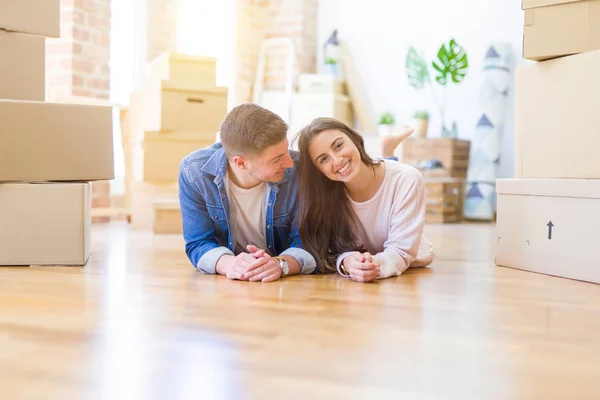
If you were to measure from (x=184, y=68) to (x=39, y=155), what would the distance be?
1520 millimetres

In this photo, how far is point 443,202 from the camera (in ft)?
13.5

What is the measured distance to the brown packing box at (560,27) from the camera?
182 centimetres

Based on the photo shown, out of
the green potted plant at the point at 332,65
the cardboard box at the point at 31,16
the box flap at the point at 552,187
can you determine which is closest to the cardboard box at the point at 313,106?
the green potted plant at the point at 332,65

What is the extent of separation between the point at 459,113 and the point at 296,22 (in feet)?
4.49

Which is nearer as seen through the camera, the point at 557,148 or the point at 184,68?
the point at 557,148

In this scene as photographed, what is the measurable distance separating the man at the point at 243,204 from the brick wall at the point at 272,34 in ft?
9.71

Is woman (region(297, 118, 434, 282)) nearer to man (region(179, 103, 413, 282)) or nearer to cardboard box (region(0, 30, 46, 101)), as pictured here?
man (region(179, 103, 413, 282))

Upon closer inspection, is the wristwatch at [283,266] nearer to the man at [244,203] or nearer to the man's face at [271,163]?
the man at [244,203]

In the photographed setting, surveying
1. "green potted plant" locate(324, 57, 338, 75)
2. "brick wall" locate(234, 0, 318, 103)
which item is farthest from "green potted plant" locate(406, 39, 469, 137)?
"brick wall" locate(234, 0, 318, 103)

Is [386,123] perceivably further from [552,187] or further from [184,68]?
[552,187]

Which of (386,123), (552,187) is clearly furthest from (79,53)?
(552,187)

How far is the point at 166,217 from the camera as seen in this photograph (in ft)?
10.7

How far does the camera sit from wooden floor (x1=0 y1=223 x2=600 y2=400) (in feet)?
2.92

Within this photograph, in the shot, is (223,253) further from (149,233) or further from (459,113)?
(459,113)
